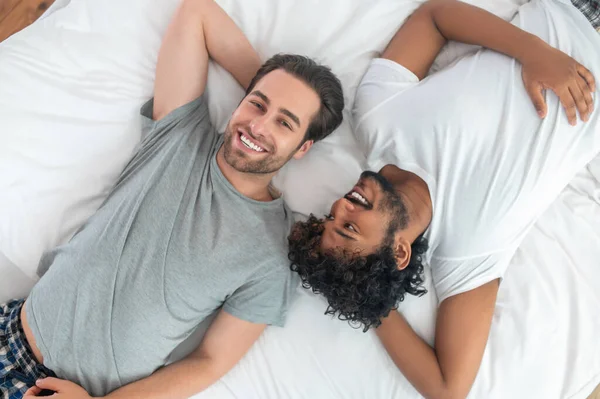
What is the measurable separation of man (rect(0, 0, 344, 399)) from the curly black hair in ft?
0.24

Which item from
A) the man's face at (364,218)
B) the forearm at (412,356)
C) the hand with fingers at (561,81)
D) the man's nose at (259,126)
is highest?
the hand with fingers at (561,81)

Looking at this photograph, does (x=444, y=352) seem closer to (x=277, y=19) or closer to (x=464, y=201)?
(x=464, y=201)

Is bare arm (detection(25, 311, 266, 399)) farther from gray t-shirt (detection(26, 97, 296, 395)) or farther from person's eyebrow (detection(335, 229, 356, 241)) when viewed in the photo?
person's eyebrow (detection(335, 229, 356, 241))

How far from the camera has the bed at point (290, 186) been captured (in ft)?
3.87

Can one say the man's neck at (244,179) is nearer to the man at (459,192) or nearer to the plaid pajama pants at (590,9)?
the man at (459,192)

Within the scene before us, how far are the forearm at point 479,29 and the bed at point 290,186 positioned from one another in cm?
10

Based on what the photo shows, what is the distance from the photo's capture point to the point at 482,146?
1148 millimetres

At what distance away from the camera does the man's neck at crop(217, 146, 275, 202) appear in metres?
1.21

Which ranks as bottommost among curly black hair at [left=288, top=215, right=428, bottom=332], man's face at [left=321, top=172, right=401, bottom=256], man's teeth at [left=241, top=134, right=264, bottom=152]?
curly black hair at [left=288, top=215, right=428, bottom=332]

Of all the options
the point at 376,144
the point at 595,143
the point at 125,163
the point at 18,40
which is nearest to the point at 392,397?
the point at 376,144

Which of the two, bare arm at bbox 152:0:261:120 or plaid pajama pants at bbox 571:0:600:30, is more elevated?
plaid pajama pants at bbox 571:0:600:30

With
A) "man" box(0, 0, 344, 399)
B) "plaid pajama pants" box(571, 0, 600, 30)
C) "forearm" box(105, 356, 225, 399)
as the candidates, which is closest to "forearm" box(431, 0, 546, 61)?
"plaid pajama pants" box(571, 0, 600, 30)

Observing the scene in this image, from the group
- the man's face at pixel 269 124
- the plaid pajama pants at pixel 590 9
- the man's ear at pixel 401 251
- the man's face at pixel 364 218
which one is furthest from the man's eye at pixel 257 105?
the plaid pajama pants at pixel 590 9

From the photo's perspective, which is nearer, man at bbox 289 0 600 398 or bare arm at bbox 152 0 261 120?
man at bbox 289 0 600 398
